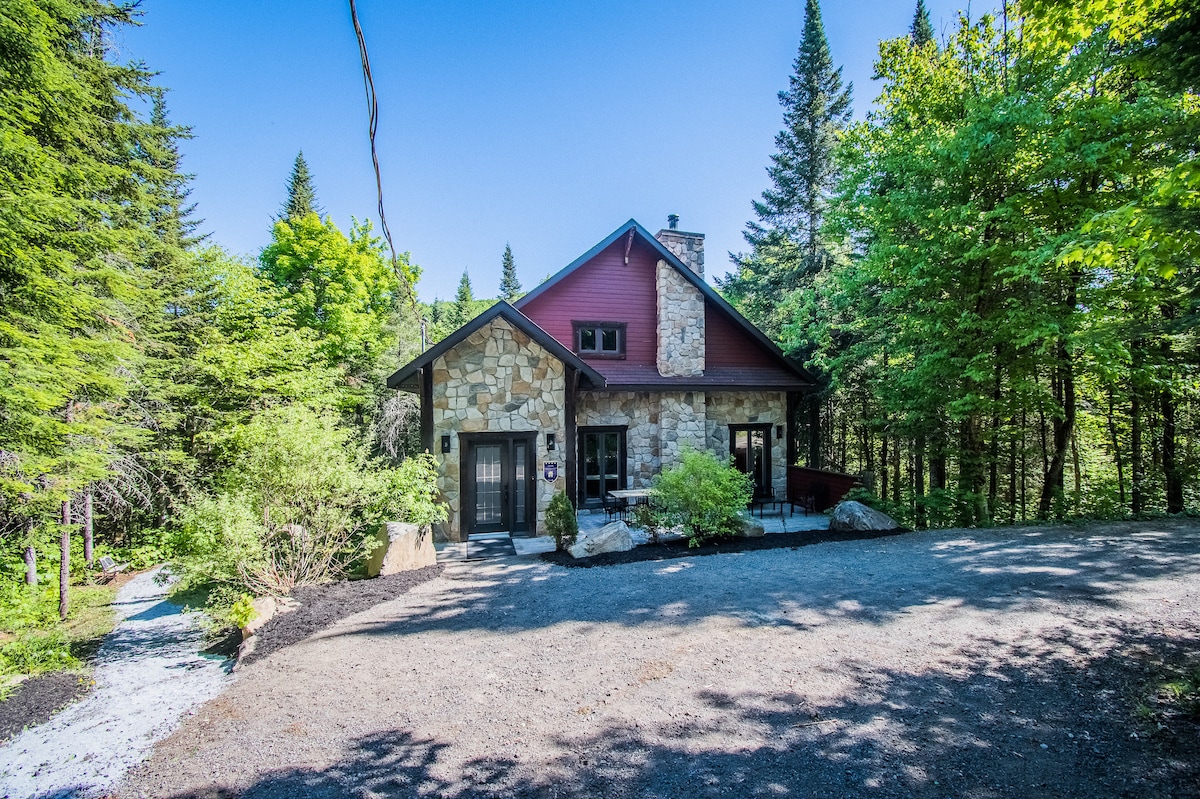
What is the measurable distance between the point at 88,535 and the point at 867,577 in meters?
13.8

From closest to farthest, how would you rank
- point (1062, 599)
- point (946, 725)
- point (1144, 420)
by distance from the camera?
point (946, 725) < point (1062, 599) < point (1144, 420)

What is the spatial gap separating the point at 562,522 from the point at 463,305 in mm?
45389

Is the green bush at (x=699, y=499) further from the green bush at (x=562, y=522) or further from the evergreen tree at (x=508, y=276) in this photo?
the evergreen tree at (x=508, y=276)

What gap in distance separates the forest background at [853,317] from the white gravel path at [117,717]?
77 centimetres

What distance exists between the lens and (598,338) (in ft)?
46.2

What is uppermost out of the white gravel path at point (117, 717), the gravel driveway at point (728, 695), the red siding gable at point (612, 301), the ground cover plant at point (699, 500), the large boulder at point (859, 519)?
the red siding gable at point (612, 301)

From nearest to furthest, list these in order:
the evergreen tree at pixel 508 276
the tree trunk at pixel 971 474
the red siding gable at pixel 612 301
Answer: the tree trunk at pixel 971 474, the red siding gable at pixel 612 301, the evergreen tree at pixel 508 276

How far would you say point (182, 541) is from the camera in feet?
23.0

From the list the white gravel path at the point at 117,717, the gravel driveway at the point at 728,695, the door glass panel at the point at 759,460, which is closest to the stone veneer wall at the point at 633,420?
the door glass panel at the point at 759,460

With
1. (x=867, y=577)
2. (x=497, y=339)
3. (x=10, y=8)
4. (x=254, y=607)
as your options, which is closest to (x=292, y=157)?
(x=10, y=8)

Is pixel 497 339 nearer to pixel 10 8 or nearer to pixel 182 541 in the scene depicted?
→ pixel 182 541

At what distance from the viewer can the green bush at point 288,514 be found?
650 centimetres

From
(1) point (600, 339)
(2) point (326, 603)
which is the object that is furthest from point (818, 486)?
(2) point (326, 603)

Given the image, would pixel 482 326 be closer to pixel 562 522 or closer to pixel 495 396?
pixel 495 396
